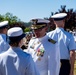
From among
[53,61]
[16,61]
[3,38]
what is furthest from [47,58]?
[3,38]

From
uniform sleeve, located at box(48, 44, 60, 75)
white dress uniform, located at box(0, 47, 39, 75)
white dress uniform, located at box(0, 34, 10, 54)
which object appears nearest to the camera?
white dress uniform, located at box(0, 47, 39, 75)

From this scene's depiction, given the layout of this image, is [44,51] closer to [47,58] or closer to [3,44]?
[47,58]

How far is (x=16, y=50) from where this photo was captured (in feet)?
14.2

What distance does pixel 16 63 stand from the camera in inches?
168

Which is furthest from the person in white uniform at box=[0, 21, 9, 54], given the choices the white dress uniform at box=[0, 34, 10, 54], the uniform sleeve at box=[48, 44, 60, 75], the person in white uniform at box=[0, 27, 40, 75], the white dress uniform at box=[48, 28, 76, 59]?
the person in white uniform at box=[0, 27, 40, 75]

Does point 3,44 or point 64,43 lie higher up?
point 64,43

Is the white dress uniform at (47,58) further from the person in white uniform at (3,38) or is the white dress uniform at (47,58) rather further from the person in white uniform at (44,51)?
the person in white uniform at (3,38)

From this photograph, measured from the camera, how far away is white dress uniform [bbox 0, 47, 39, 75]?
14.0ft

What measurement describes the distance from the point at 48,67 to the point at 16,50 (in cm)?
117

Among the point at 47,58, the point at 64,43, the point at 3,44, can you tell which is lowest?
the point at 3,44

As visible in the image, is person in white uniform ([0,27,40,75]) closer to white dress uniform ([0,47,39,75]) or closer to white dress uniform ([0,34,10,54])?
white dress uniform ([0,47,39,75])

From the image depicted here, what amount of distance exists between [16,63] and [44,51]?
1156 millimetres

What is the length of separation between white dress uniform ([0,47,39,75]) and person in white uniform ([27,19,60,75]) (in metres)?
1.04

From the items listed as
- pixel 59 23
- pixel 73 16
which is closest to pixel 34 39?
pixel 59 23
